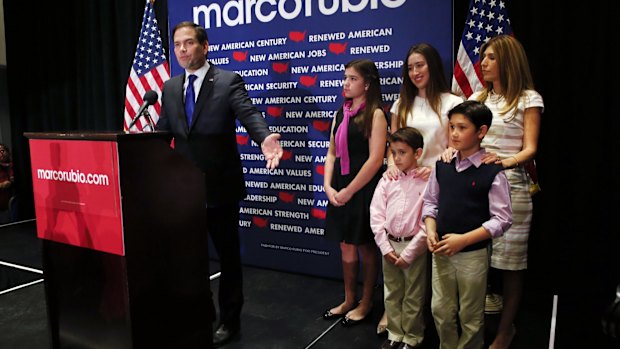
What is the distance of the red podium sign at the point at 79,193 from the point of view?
1853 mm

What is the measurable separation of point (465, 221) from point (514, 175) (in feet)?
1.73

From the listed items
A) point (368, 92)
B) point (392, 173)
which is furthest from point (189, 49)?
point (392, 173)

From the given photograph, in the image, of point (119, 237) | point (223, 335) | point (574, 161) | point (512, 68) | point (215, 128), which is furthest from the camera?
point (574, 161)

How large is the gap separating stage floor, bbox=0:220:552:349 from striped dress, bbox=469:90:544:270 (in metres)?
0.51

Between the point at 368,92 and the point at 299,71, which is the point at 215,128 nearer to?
the point at 368,92

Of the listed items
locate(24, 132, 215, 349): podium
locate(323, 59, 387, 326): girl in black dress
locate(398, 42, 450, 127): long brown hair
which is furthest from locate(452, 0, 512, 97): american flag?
locate(24, 132, 215, 349): podium

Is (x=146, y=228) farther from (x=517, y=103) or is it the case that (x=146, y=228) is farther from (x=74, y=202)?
(x=517, y=103)

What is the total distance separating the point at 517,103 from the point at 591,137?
0.89 metres

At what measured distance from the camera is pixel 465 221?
2.12 metres

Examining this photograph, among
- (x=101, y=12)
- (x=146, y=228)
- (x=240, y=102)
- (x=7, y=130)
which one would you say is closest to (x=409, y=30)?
(x=240, y=102)

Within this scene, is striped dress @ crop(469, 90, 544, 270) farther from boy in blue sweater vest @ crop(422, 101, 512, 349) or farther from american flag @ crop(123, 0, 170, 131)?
american flag @ crop(123, 0, 170, 131)

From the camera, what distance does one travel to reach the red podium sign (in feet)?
6.08

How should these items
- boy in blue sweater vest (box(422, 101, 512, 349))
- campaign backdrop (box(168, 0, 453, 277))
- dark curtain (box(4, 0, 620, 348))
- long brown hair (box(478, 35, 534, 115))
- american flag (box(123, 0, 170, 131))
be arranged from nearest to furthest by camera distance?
boy in blue sweater vest (box(422, 101, 512, 349)) → long brown hair (box(478, 35, 534, 115)) → dark curtain (box(4, 0, 620, 348)) → campaign backdrop (box(168, 0, 453, 277)) → american flag (box(123, 0, 170, 131))

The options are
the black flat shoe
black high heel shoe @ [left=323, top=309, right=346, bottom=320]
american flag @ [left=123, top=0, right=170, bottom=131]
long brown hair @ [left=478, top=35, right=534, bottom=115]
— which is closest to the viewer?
long brown hair @ [left=478, top=35, right=534, bottom=115]
